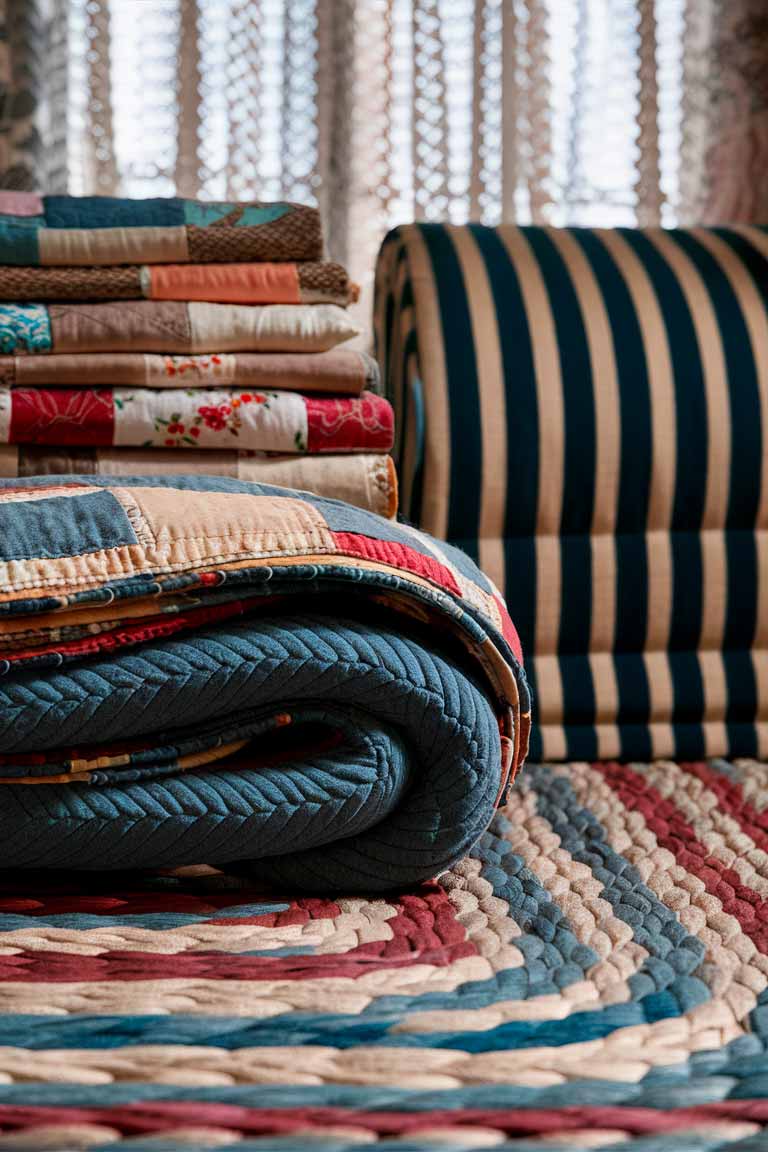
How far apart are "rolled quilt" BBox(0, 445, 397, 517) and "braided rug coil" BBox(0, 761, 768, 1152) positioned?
0.80 ft

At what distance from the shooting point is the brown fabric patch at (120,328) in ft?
2.34

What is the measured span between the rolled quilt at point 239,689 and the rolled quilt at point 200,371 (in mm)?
185

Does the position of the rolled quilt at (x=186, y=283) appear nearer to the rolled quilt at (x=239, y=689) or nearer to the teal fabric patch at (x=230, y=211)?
the teal fabric patch at (x=230, y=211)

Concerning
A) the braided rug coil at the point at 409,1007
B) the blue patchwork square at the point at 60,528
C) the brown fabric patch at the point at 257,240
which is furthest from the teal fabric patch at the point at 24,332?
the braided rug coil at the point at 409,1007

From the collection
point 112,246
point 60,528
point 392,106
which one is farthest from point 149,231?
point 392,106

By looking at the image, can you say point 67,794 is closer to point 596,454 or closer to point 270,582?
point 270,582

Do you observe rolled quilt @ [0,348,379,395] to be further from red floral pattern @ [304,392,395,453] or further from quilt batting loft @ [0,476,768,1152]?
quilt batting loft @ [0,476,768,1152]

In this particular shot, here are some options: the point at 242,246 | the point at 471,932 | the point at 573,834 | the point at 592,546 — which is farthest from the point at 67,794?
the point at 592,546

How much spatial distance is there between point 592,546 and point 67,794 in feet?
1.66

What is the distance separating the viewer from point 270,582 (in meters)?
0.50

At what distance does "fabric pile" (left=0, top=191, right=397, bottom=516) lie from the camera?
28.1 inches

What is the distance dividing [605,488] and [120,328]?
38 cm

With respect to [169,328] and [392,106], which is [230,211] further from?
[392,106]

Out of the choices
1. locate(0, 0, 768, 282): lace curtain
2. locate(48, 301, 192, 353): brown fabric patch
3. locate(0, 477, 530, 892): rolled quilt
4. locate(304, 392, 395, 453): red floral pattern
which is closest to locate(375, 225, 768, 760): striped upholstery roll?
locate(304, 392, 395, 453): red floral pattern
